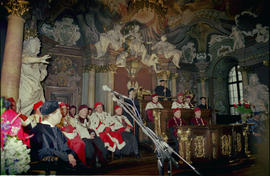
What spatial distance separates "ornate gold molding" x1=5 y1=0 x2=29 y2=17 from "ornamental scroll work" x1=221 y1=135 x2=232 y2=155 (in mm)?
6399

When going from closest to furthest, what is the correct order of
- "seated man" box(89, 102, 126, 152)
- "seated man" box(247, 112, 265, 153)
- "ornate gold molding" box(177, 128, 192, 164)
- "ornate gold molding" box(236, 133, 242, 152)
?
"seated man" box(247, 112, 265, 153) < "ornate gold molding" box(177, 128, 192, 164) < "seated man" box(89, 102, 126, 152) < "ornate gold molding" box(236, 133, 242, 152)

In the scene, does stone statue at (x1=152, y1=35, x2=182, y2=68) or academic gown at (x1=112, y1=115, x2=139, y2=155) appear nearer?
academic gown at (x1=112, y1=115, x2=139, y2=155)

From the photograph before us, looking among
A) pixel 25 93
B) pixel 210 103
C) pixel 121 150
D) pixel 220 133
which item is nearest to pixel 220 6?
pixel 210 103

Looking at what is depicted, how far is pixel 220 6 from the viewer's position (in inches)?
402

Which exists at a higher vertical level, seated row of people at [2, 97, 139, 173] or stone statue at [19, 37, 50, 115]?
stone statue at [19, 37, 50, 115]

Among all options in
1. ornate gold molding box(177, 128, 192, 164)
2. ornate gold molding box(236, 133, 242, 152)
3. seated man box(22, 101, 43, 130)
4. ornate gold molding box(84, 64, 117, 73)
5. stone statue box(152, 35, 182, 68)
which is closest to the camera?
seated man box(22, 101, 43, 130)

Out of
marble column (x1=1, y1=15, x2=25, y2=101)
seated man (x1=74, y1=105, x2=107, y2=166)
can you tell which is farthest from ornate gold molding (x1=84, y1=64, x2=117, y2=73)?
marble column (x1=1, y1=15, x2=25, y2=101)

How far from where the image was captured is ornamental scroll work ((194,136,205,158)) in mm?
5086

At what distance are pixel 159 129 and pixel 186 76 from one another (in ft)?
25.0

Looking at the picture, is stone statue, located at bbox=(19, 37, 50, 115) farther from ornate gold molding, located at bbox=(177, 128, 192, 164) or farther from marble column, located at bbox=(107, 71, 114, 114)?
ornate gold molding, located at bbox=(177, 128, 192, 164)

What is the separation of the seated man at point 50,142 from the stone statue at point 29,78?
3.10 meters

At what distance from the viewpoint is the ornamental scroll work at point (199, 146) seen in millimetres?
5086


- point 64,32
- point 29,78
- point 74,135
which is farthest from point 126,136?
point 64,32

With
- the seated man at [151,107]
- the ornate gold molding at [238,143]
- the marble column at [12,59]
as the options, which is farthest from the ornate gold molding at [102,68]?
the ornate gold molding at [238,143]
